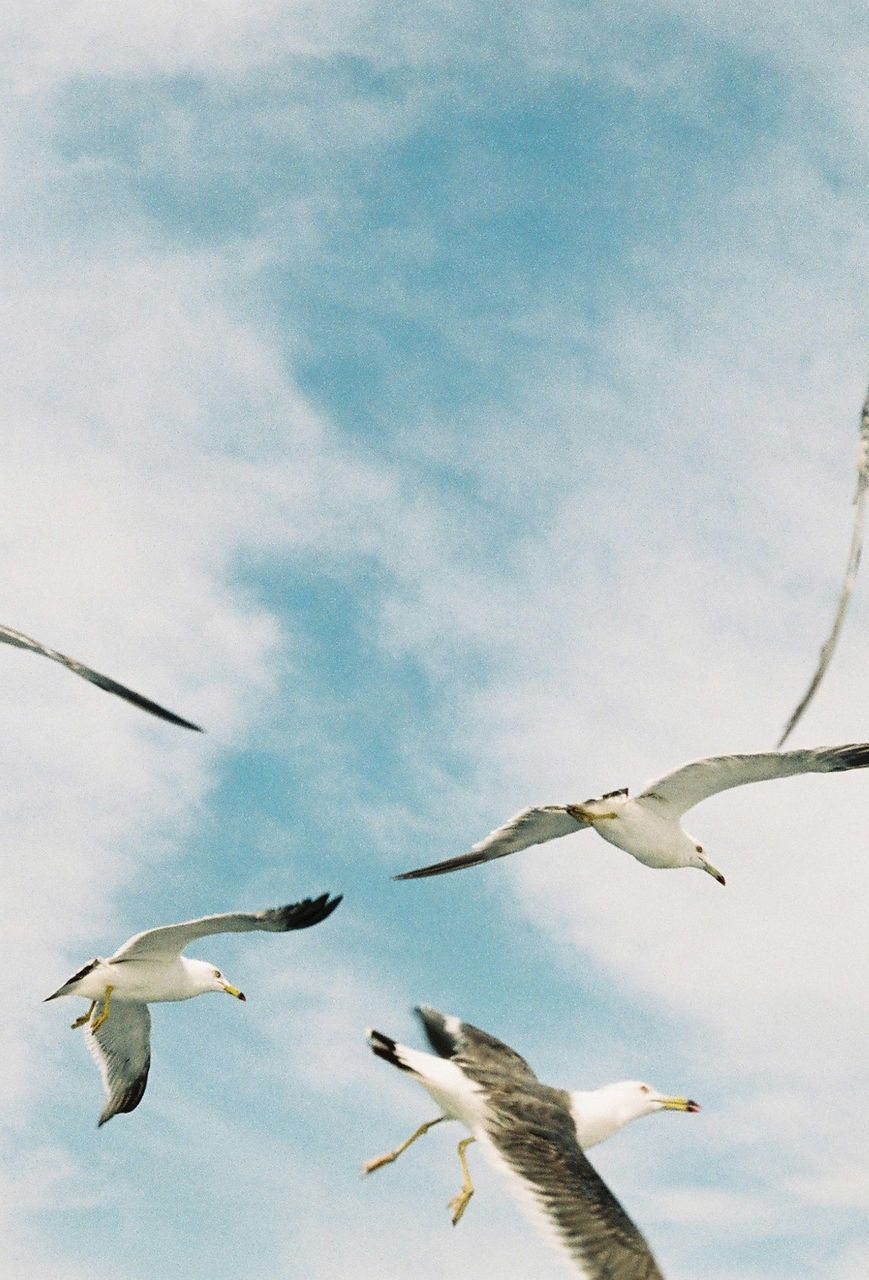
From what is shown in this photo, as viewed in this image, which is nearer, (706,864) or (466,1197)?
(466,1197)

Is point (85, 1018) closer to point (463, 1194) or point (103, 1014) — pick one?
point (103, 1014)

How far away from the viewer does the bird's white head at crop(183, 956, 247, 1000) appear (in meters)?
20.7

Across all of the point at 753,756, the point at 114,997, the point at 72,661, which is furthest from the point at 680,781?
the point at 114,997

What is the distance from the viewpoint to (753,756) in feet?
54.5

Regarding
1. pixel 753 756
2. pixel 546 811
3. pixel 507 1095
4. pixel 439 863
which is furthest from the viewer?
pixel 439 863

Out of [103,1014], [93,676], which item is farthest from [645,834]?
[103,1014]

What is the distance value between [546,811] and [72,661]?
555 cm

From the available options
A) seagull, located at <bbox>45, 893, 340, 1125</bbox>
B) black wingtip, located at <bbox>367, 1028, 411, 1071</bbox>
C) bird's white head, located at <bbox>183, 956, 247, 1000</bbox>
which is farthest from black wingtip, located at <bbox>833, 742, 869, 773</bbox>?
bird's white head, located at <bbox>183, 956, 247, 1000</bbox>

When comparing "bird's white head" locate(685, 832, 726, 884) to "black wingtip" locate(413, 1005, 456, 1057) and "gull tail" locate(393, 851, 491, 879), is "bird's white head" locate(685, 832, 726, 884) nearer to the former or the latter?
"gull tail" locate(393, 851, 491, 879)

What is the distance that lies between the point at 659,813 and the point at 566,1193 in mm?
7076

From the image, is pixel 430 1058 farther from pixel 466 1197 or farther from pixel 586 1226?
pixel 586 1226

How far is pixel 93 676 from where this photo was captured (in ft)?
55.1

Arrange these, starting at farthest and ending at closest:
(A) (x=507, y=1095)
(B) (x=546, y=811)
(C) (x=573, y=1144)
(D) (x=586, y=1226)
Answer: (B) (x=546, y=811), (A) (x=507, y=1095), (C) (x=573, y=1144), (D) (x=586, y=1226)

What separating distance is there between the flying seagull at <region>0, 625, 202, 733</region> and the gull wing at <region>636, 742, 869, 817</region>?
5.30m
